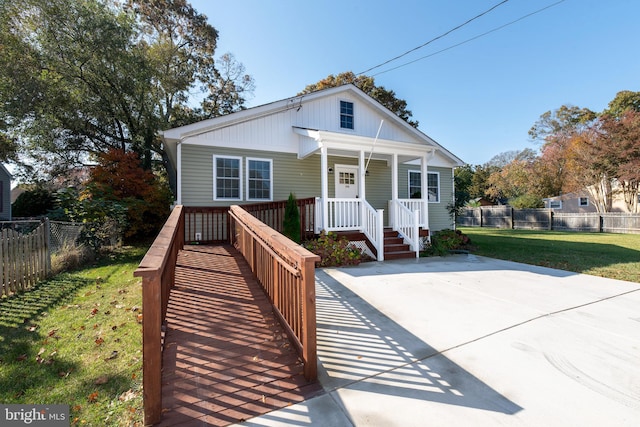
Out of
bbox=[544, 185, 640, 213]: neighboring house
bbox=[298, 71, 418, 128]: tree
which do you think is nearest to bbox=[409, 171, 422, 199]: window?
bbox=[298, 71, 418, 128]: tree

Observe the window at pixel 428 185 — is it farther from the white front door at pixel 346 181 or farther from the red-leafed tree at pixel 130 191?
the red-leafed tree at pixel 130 191

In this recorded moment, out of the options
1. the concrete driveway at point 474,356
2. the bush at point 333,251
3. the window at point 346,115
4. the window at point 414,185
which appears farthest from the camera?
the window at point 414,185

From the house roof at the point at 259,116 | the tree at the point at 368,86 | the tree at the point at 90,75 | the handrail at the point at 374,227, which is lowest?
the handrail at the point at 374,227

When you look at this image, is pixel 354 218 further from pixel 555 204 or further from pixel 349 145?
pixel 555 204

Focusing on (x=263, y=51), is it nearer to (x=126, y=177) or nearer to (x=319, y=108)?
(x=319, y=108)

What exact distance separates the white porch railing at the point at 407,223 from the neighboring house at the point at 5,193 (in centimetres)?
2336

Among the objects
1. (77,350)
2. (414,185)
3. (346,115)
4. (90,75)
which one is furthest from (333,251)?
(90,75)

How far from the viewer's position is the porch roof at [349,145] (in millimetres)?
8109

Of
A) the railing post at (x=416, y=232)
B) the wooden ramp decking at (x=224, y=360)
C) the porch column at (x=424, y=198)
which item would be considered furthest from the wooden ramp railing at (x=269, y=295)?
the porch column at (x=424, y=198)

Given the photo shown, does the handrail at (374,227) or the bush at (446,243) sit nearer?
the handrail at (374,227)

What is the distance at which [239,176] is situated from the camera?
915 cm

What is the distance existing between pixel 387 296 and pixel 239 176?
6.38 meters

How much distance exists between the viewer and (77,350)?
299cm

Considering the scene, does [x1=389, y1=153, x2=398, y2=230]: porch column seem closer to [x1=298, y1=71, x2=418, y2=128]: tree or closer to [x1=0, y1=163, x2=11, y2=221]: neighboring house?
[x1=298, y1=71, x2=418, y2=128]: tree
